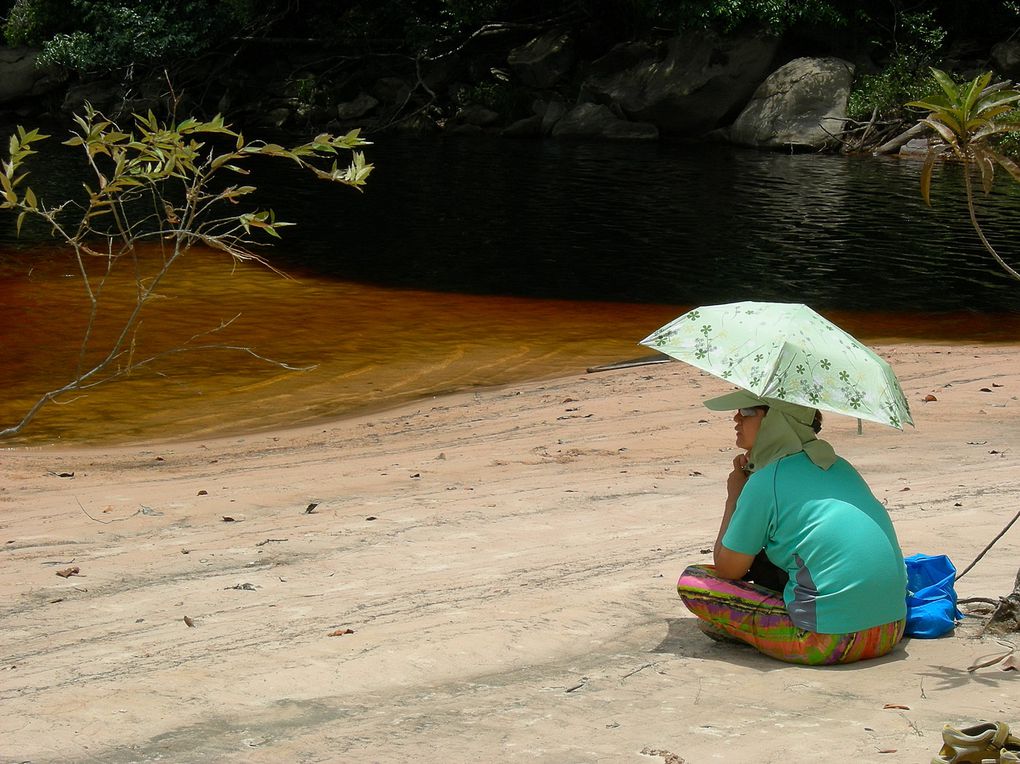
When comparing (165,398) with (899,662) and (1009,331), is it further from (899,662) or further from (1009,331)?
(1009,331)

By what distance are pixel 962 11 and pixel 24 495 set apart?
30.0m

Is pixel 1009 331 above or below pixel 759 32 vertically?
below

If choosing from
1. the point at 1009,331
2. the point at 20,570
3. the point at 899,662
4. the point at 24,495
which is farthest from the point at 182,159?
the point at 1009,331

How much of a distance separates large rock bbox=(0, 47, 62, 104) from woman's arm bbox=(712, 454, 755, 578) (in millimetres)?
34301

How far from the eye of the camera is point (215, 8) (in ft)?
106

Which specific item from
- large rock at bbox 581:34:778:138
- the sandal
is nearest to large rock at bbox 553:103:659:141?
large rock at bbox 581:34:778:138

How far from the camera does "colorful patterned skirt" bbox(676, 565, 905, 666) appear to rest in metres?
3.71

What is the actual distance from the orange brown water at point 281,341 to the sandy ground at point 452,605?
172 centimetres

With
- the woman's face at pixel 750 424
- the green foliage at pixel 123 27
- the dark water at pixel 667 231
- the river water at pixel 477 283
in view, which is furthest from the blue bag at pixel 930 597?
the green foliage at pixel 123 27

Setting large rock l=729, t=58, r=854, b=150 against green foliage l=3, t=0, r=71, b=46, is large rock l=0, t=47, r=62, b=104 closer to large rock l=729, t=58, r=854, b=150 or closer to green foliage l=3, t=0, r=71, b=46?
green foliage l=3, t=0, r=71, b=46

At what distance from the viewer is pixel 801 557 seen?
369cm

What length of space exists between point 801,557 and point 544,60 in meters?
30.2

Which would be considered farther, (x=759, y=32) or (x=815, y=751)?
(x=759, y=32)

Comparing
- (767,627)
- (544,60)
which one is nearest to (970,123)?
(767,627)
